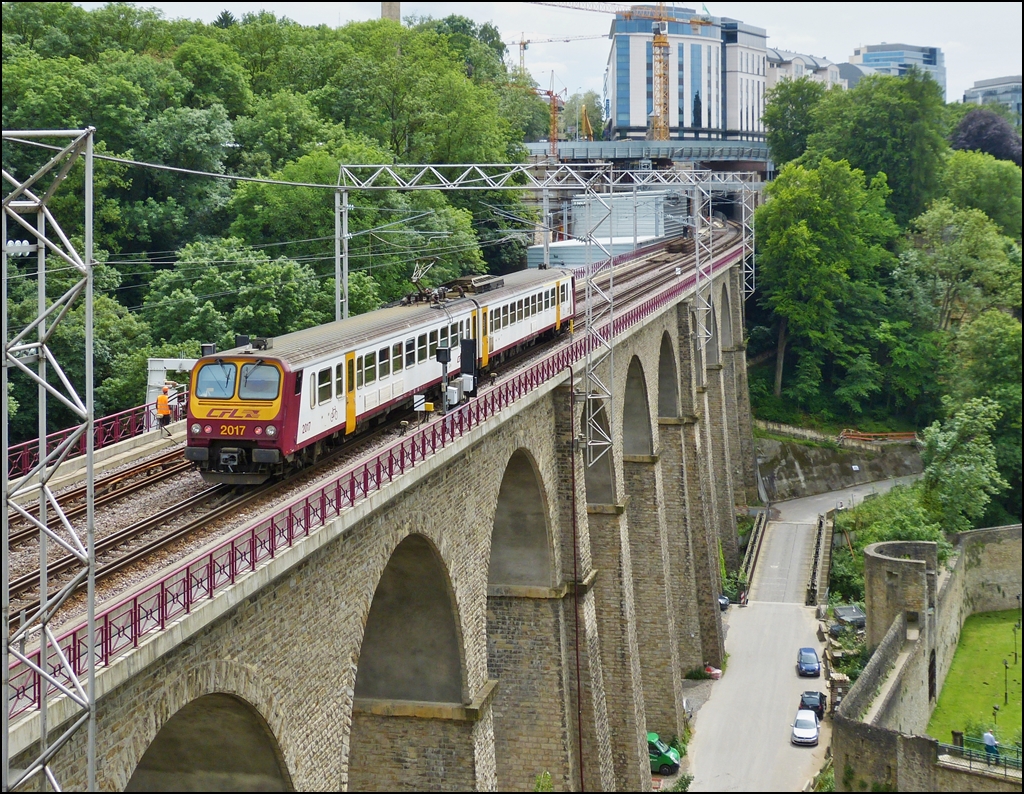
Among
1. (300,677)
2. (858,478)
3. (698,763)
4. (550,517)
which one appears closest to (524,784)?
(550,517)

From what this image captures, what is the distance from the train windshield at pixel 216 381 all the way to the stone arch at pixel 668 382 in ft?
92.2

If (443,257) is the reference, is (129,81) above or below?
above

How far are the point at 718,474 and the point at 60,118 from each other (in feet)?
102

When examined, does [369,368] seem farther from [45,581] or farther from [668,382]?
[668,382]

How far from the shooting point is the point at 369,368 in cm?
2016

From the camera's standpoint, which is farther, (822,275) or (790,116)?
(790,116)

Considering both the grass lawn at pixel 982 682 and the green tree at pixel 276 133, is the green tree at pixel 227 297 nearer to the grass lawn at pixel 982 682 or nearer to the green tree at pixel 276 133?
the green tree at pixel 276 133

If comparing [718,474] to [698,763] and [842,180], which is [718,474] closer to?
[698,763]

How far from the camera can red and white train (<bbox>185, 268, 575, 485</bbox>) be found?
16922mm

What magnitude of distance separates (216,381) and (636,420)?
21952mm

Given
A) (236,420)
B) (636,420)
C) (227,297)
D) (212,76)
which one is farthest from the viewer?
(212,76)

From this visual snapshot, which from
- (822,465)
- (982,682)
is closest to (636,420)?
Answer: (982,682)

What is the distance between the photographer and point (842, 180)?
72375 millimetres

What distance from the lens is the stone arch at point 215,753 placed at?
12992 mm
